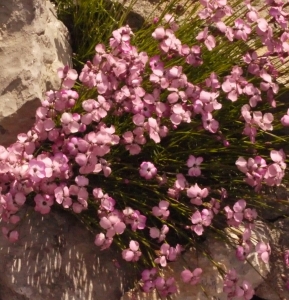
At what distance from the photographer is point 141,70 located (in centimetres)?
237

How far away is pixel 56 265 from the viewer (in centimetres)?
278

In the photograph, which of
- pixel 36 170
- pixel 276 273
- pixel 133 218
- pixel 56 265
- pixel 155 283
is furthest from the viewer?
pixel 276 273

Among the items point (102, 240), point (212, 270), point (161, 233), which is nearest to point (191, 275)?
point (161, 233)

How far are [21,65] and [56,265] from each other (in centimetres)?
105

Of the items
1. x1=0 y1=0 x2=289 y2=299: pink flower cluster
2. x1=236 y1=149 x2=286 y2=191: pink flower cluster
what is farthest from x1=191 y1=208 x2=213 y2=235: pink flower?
x1=236 y1=149 x2=286 y2=191: pink flower cluster

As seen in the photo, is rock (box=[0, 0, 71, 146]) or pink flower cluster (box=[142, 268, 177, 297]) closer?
pink flower cluster (box=[142, 268, 177, 297])

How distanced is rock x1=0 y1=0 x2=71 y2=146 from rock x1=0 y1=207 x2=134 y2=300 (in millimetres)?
503

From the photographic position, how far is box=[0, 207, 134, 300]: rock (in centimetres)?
274

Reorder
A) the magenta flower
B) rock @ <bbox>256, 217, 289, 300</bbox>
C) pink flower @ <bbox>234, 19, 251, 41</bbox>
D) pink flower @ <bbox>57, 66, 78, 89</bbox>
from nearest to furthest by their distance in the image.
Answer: the magenta flower < pink flower @ <bbox>57, 66, 78, 89</bbox> < pink flower @ <bbox>234, 19, 251, 41</bbox> < rock @ <bbox>256, 217, 289, 300</bbox>

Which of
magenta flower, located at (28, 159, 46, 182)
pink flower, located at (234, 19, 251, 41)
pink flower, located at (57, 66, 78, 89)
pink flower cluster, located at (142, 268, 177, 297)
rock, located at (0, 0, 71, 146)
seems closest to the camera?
magenta flower, located at (28, 159, 46, 182)

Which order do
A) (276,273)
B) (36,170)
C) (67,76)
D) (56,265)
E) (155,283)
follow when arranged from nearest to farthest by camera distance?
(36,170) → (67,76) → (155,283) → (56,265) → (276,273)

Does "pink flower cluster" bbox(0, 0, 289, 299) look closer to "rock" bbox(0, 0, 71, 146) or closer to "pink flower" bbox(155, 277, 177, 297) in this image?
"pink flower" bbox(155, 277, 177, 297)

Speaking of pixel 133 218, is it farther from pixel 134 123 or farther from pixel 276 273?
pixel 276 273

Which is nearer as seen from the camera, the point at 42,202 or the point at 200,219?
the point at 42,202
